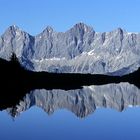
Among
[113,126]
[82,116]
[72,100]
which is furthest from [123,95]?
[113,126]

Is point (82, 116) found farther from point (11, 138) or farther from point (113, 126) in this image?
point (11, 138)

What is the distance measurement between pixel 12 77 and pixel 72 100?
237 ft

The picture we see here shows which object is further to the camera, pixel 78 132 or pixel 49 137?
pixel 78 132

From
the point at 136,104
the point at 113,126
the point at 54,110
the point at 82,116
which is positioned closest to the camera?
the point at 113,126

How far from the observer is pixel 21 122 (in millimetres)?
59125

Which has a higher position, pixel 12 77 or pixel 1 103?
pixel 12 77

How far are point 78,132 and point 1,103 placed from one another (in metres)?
39.1

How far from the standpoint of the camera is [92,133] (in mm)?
47312

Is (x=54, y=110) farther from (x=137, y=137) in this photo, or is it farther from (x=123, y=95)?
(x=123, y=95)

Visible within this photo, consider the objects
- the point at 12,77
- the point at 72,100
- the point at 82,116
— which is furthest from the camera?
the point at 12,77

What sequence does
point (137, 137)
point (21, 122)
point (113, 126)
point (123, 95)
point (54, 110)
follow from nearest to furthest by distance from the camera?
point (137, 137), point (113, 126), point (21, 122), point (54, 110), point (123, 95)

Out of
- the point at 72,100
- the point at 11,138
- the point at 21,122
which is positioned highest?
the point at 72,100

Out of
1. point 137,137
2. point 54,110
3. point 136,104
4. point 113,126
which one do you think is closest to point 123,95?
point 136,104

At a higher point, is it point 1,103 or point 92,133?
point 1,103
